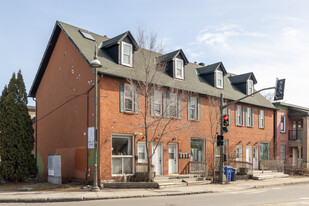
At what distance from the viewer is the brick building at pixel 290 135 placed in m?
31.7

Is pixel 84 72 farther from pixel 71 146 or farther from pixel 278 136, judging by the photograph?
pixel 278 136

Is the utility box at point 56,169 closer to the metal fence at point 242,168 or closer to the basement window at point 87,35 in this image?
the basement window at point 87,35

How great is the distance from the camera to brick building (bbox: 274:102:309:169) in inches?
1248

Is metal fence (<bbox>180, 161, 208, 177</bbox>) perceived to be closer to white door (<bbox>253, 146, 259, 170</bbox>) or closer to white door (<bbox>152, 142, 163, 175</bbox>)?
white door (<bbox>152, 142, 163, 175</bbox>)

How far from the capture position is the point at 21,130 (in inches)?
837

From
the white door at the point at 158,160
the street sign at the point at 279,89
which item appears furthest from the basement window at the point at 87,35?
the street sign at the point at 279,89

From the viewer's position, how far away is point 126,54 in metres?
20.6

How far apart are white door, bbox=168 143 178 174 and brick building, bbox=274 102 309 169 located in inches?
529

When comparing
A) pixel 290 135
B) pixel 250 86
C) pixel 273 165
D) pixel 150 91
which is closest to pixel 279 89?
pixel 150 91

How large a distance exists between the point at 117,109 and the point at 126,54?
12.3 feet

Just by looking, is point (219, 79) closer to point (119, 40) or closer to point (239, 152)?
point (239, 152)

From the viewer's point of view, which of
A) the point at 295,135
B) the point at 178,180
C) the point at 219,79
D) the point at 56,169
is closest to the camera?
the point at 56,169

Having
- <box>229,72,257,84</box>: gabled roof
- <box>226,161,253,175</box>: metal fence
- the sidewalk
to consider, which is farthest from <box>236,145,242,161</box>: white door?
the sidewalk

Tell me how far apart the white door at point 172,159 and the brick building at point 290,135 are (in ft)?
44.1
